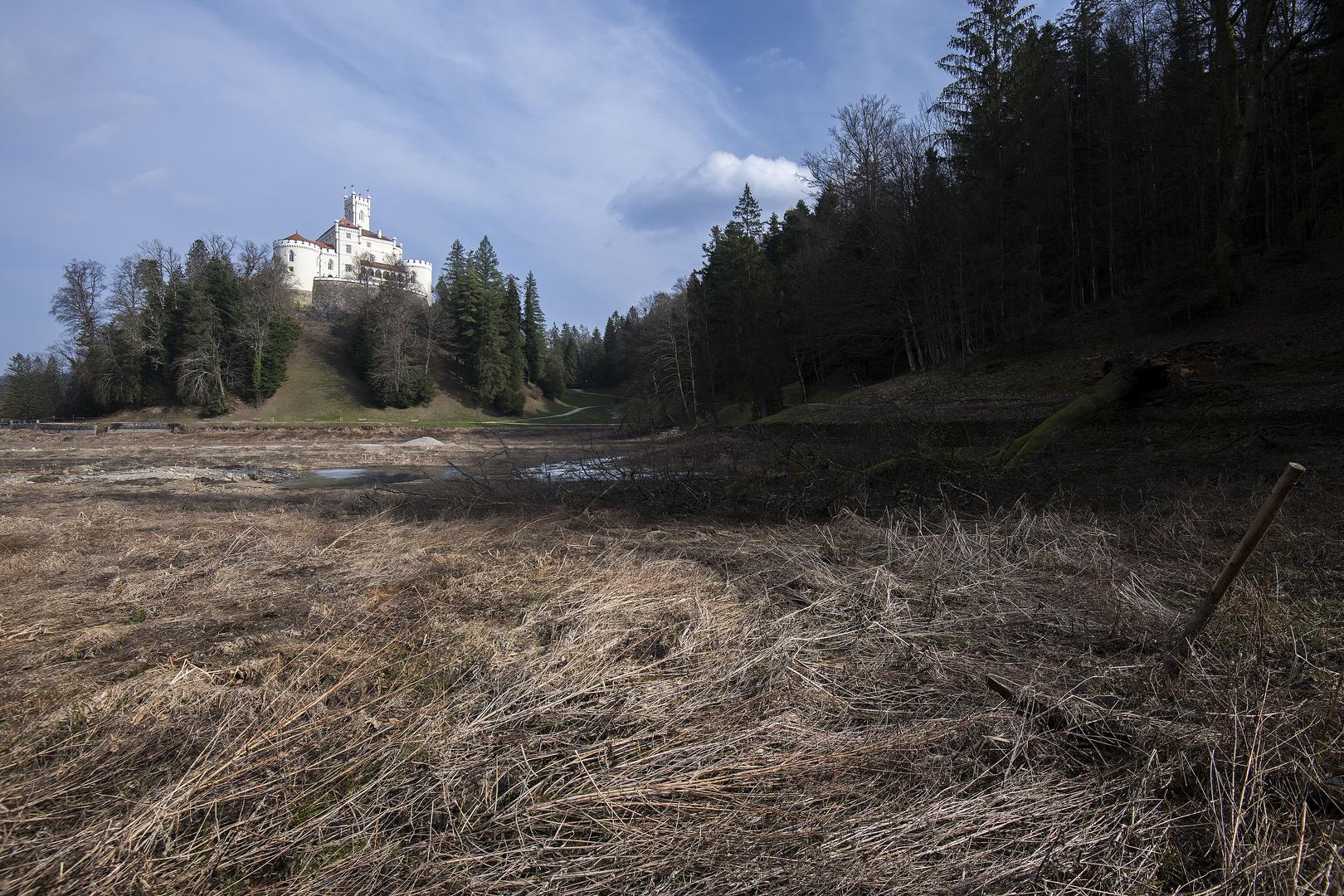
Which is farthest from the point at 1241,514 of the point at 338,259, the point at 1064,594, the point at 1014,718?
the point at 338,259

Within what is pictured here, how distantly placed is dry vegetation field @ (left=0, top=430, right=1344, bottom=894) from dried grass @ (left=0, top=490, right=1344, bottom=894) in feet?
0.04

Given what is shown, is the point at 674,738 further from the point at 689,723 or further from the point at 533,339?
the point at 533,339

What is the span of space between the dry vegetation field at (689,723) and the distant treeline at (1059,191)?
17.9m

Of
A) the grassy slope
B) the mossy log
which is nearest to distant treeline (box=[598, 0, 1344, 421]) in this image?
the mossy log

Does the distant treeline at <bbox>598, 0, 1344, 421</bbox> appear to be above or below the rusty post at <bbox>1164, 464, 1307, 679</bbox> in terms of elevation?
above

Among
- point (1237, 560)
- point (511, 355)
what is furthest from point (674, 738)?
point (511, 355)

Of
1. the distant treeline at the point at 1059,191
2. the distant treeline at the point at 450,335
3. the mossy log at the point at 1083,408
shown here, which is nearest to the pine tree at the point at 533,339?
the distant treeline at the point at 450,335

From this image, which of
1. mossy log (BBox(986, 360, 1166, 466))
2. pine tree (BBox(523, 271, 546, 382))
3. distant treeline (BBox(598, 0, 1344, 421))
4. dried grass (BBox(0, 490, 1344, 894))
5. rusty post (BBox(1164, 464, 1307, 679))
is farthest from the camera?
pine tree (BBox(523, 271, 546, 382))

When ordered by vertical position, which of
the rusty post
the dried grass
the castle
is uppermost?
the castle

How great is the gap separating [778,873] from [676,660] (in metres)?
1.43

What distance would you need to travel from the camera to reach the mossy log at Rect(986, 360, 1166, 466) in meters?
8.91

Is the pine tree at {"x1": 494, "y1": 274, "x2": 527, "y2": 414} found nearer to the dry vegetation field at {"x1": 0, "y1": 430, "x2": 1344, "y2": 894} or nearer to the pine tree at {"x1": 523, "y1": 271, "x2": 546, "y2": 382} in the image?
the pine tree at {"x1": 523, "y1": 271, "x2": 546, "y2": 382}

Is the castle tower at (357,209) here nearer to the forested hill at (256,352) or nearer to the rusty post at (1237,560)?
the forested hill at (256,352)

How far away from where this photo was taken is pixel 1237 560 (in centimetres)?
222
